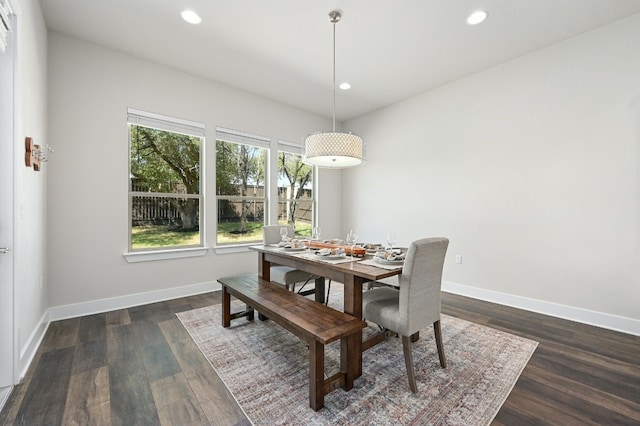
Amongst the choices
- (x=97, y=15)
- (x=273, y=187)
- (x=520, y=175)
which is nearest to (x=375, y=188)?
(x=273, y=187)

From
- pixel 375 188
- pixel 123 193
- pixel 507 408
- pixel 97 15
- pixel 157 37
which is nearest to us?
pixel 507 408

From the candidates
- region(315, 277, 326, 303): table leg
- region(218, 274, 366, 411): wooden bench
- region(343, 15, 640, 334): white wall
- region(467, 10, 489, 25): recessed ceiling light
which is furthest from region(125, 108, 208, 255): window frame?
region(467, 10, 489, 25): recessed ceiling light

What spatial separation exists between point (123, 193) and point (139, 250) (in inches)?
28.3

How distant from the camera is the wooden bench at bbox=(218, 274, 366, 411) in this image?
1571 mm

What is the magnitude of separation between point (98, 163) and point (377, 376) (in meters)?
3.54

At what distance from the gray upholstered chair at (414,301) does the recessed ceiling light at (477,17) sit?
219 cm

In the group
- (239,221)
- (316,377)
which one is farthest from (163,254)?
(316,377)

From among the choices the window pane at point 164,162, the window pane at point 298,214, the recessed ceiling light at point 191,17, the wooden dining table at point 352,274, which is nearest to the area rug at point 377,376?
the wooden dining table at point 352,274

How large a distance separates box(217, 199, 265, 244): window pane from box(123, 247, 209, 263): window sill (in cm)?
34

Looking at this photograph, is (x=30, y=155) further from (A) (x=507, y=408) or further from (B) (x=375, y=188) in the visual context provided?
(B) (x=375, y=188)

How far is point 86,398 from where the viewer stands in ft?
5.43

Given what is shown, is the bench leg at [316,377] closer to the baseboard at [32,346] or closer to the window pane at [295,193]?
the baseboard at [32,346]

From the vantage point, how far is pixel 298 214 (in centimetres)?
500

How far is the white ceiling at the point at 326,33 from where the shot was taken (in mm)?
2420
